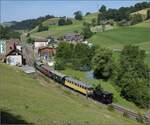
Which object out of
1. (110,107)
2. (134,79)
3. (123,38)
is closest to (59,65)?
(134,79)

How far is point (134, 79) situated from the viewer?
55312mm

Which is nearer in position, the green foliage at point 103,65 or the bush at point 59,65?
the green foliage at point 103,65

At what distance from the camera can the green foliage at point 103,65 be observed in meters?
69.2

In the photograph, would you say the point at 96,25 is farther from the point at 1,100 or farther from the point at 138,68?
the point at 1,100

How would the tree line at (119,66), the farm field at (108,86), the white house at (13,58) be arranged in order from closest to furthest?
the farm field at (108,86) → the tree line at (119,66) → the white house at (13,58)

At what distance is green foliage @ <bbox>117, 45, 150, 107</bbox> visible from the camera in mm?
51594

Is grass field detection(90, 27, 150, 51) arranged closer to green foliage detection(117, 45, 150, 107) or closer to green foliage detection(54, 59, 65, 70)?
green foliage detection(54, 59, 65, 70)

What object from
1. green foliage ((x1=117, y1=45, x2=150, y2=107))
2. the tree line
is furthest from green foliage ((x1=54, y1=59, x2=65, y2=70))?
green foliage ((x1=117, y1=45, x2=150, y2=107))

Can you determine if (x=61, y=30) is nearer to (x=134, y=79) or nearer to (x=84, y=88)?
(x=134, y=79)

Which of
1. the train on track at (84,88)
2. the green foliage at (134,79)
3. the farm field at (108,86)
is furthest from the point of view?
the green foliage at (134,79)

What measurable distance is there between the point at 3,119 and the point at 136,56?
6112cm

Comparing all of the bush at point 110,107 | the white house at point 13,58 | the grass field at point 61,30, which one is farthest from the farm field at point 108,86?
the grass field at point 61,30

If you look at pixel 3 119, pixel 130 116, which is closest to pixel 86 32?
pixel 130 116

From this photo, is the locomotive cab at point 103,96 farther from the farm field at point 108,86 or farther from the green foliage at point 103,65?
the green foliage at point 103,65
